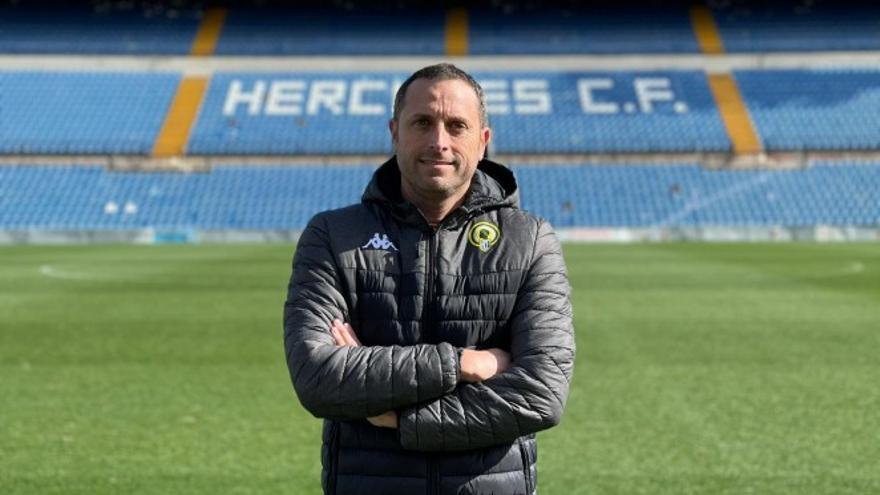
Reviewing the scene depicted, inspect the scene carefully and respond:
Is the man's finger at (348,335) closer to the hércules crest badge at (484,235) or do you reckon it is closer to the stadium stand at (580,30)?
the hércules crest badge at (484,235)

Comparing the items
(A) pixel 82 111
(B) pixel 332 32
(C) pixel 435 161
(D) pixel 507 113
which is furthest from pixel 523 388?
(B) pixel 332 32

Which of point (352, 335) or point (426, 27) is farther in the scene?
point (426, 27)

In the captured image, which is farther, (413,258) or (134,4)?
(134,4)

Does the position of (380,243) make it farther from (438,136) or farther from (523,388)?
(523,388)

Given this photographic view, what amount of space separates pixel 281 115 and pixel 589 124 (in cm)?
1082

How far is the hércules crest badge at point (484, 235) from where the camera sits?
2895 millimetres

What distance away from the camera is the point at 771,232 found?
30797 mm

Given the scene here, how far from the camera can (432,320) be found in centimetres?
290

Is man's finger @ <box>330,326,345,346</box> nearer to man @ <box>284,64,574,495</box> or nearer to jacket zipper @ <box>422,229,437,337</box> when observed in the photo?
man @ <box>284,64,574,495</box>

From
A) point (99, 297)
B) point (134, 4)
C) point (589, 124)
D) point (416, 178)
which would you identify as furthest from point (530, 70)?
point (416, 178)

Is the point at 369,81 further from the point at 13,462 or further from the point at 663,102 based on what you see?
the point at 13,462

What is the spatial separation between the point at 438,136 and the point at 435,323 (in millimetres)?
511

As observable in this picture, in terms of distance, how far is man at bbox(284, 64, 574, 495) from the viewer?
2752 millimetres

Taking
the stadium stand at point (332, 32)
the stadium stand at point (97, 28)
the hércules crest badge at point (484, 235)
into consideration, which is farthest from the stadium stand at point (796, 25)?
the hércules crest badge at point (484, 235)
